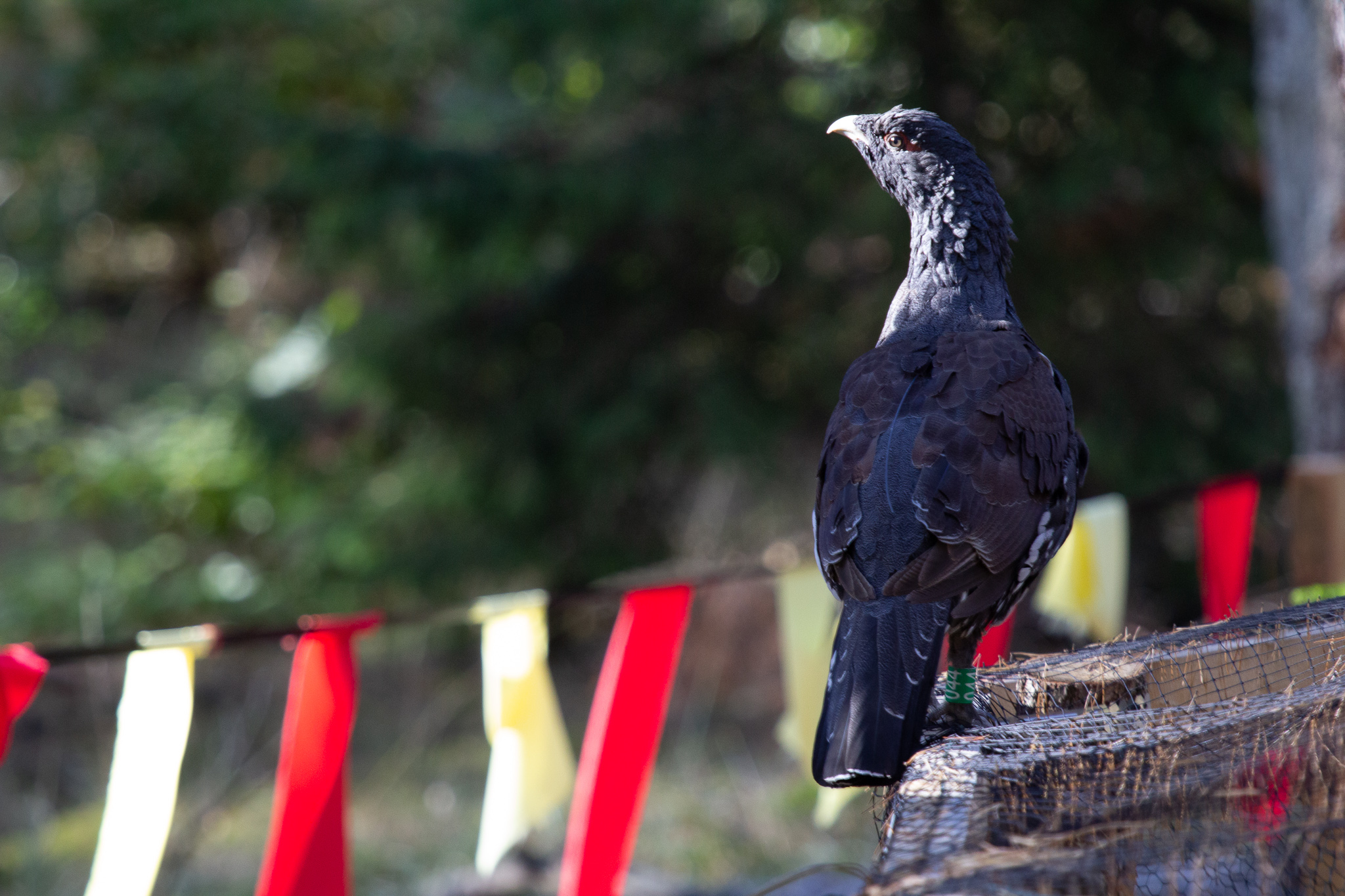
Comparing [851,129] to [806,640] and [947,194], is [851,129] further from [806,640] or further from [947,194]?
[806,640]

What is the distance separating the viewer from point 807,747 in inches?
134

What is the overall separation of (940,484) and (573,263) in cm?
447

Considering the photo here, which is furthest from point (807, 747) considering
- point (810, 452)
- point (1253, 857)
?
point (810, 452)

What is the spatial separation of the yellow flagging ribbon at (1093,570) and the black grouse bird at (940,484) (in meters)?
1.30

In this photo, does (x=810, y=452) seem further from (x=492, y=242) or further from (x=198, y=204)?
(x=198, y=204)

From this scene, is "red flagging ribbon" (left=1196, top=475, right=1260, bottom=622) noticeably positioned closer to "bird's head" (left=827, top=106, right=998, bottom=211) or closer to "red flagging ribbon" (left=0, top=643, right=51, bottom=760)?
"bird's head" (left=827, top=106, right=998, bottom=211)

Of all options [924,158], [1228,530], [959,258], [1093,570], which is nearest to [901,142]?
[924,158]

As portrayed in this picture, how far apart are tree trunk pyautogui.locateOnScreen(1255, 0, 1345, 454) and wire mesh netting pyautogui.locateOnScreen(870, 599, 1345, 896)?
→ 2.51m

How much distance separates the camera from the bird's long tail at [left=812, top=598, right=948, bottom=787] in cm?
169

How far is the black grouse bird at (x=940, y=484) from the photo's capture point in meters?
1.81

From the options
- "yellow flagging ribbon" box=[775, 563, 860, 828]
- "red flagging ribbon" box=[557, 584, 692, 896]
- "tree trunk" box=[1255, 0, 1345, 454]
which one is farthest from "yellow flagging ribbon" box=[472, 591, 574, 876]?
"tree trunk" box=[1255, 0, 1345, 454]

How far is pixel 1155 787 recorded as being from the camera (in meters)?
1.47

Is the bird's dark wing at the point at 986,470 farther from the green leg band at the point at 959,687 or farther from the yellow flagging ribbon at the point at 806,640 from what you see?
the yellow flagging ribbon at the point at 806,640

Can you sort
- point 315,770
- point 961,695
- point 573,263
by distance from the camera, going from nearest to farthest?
point 961,695, point 315,770, point 573,263
